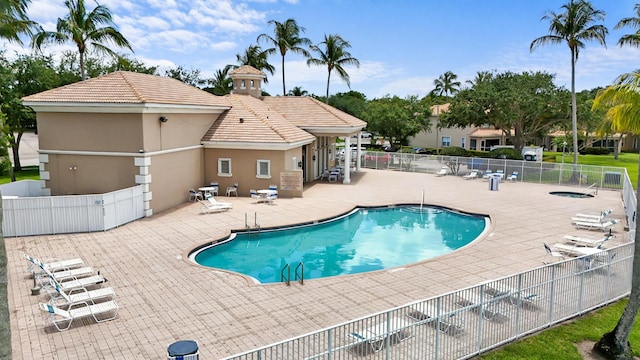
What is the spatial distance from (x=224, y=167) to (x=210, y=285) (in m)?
14.8

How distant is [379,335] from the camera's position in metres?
8.25

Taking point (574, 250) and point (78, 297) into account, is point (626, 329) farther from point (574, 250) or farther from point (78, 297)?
point (78, 297)

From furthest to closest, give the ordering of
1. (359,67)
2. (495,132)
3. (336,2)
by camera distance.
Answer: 1. (495,132)
2. (359,67)
3. (336,2)

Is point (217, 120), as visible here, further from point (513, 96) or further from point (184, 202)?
point (513, 96)

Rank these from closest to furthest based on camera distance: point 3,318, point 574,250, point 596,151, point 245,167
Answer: point 3,318, point 574,250, point 245,167, point 596,151

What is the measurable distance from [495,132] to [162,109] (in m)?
54.2

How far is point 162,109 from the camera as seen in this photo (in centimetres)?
2147

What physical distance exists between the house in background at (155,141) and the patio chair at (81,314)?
10.6 metres

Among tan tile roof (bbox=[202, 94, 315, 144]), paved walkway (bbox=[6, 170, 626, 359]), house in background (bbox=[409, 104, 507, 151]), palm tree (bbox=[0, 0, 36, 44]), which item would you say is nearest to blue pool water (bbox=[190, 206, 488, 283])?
paved walkway (bbox=[6, 170, 626, 359])

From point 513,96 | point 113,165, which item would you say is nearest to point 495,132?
point 513,96

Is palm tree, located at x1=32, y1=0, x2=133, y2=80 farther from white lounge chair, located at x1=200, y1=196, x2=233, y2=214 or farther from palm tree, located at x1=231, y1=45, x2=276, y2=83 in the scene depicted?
palm tree, located at x1=231, y1=45, x2=276, y2=83

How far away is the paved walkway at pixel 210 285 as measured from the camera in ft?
31.7

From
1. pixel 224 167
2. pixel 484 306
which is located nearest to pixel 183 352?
pixel 484 306

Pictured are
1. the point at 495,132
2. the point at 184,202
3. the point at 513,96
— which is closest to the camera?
the point at 184,202
